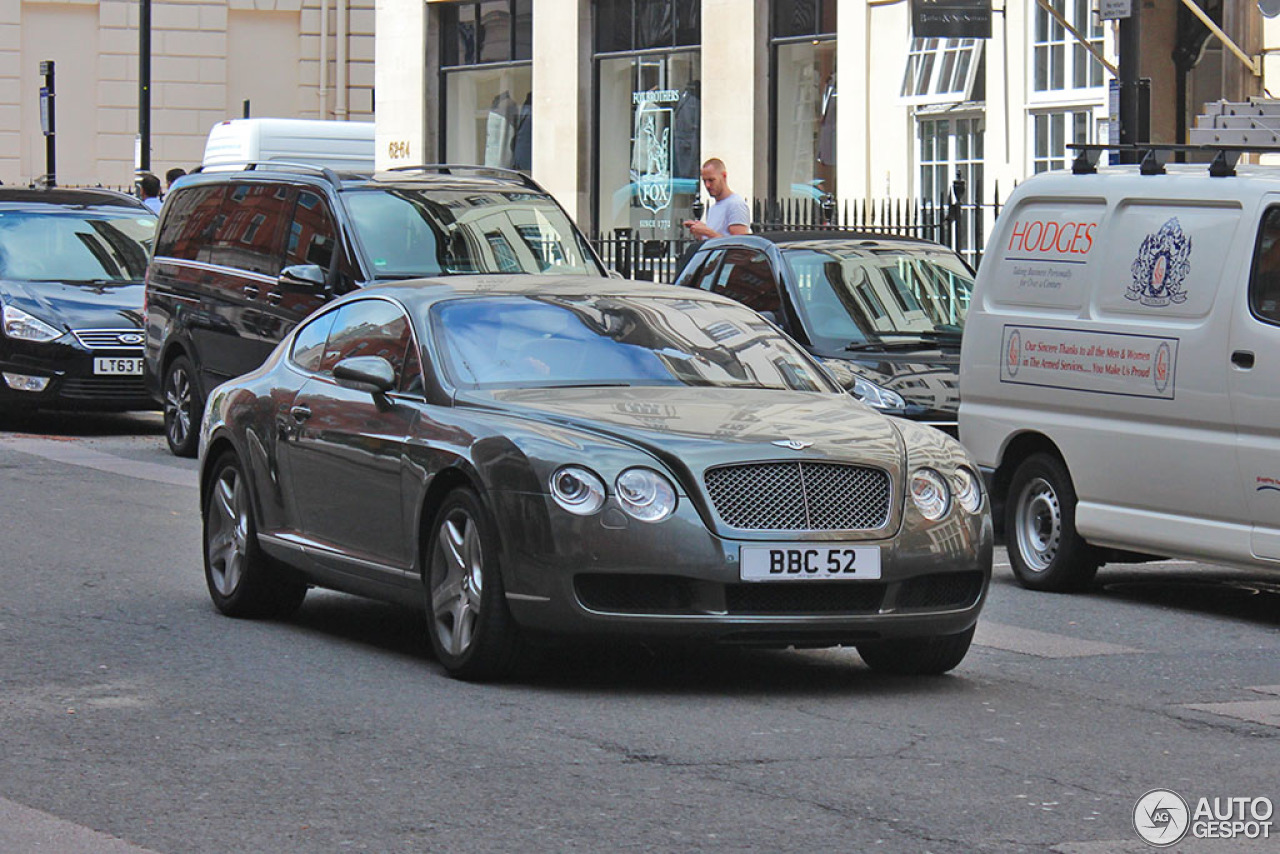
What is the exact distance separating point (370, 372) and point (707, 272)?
7.30m

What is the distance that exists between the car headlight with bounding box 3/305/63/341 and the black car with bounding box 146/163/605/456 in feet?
3.73

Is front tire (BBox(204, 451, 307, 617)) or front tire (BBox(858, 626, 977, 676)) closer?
front tire (BBox(858, 626, 977, 676))

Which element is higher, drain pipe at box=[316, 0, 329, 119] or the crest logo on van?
drain pipe at box=[316, 0, 329, 119]

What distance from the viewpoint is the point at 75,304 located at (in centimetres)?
1906

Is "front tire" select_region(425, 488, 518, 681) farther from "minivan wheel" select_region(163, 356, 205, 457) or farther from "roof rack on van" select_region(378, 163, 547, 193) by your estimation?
"minivan wheel" select_region(163, 356, 205, 457)

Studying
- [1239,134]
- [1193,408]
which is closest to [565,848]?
[1193,408]

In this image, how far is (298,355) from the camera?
9.91 meters

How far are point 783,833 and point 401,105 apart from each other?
29940 mm

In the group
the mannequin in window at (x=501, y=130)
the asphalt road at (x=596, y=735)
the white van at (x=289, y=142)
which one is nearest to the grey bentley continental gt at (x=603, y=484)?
the asphalt road at (x=596, y=735)

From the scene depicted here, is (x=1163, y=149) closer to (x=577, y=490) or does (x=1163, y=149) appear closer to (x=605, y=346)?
(x=605, y=346)

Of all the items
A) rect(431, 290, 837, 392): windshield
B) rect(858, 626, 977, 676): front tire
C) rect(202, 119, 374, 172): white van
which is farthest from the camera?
rect(202, 119, 374, 172): white van

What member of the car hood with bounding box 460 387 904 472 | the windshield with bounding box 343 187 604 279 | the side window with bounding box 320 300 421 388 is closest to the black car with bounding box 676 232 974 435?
the windshield with bounding box 343 187 604 279

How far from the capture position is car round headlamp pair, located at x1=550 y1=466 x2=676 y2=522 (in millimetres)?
7754

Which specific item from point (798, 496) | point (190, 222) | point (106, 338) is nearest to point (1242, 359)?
point (798, 496)
